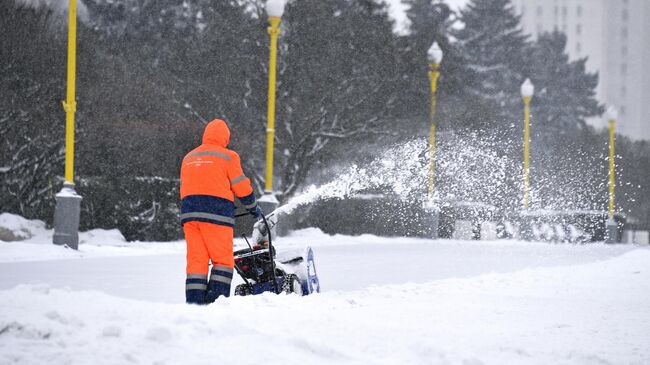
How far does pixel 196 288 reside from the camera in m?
7.73

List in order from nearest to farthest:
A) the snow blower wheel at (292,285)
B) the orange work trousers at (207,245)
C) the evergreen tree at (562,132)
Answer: the orange work trousers at (207,245), the snow blower wheel at (292,285), the evergreen tree at (562,132)

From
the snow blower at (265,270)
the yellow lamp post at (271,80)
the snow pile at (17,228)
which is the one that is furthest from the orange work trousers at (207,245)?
the yellow lamp post at (271,80)

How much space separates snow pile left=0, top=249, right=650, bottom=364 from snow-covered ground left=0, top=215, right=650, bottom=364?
1cm

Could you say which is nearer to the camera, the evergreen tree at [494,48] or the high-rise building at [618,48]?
the evergreen tree at [494,48]

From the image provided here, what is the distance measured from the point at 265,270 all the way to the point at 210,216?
1.02 meters

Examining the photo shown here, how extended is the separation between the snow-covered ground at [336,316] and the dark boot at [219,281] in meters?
0.16

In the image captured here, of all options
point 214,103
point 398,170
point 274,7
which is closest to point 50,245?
point 274,7

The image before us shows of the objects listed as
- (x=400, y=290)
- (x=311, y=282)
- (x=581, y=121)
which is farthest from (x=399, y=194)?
(x=581, y=121)

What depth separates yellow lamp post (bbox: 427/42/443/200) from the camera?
27.5m

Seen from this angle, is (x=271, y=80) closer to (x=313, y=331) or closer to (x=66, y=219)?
(x=66, y=219)

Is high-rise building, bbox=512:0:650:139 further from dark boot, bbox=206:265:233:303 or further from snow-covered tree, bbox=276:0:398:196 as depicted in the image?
dark boot, bbox=206:265:233:303

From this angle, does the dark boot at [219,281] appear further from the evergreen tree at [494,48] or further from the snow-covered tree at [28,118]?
the evergreen tree at [494,48]

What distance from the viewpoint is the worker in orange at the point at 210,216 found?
764cm

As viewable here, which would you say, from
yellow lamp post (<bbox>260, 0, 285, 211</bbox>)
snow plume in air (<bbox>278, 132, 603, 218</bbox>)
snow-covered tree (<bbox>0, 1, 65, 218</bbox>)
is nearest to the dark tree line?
snow-covered tree (<bbox>0, 1, 65, 218</bbox>)
